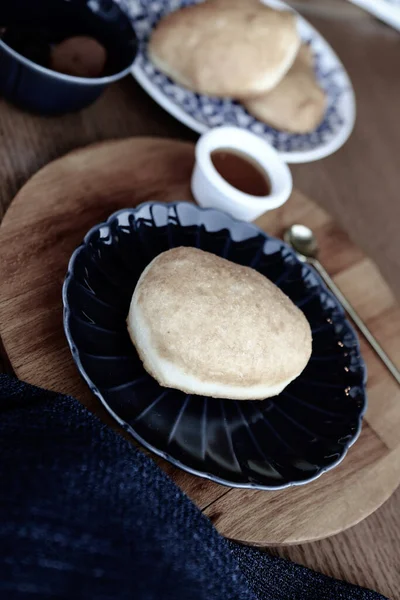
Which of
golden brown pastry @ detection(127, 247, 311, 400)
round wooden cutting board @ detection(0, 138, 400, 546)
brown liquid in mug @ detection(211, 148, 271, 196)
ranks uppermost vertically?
brown liquid in mug @ detection(211, 148, 271, 196)

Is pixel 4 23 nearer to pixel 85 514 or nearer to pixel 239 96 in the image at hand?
pixel 239 96

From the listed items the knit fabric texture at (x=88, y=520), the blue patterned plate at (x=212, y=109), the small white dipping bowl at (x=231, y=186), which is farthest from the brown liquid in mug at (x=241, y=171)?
the knit fabric texture at (x=88, y=520)

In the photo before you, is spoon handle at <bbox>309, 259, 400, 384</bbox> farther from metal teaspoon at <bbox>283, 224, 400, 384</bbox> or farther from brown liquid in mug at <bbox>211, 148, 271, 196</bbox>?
brown liquid in mug at <bbox>211, 148, 271, 196</bbox>

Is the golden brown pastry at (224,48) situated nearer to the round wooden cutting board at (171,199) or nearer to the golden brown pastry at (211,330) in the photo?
the round wooden cutting board at (171,199)

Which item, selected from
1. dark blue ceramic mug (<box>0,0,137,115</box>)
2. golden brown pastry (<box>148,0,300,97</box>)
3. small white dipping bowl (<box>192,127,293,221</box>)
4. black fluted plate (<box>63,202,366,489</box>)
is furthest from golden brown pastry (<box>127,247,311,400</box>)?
golden brown pastry (<box>148,0,300,97</box>)

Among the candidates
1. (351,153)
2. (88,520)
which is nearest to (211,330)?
(88,520)

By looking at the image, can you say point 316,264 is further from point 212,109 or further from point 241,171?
point 212,109
